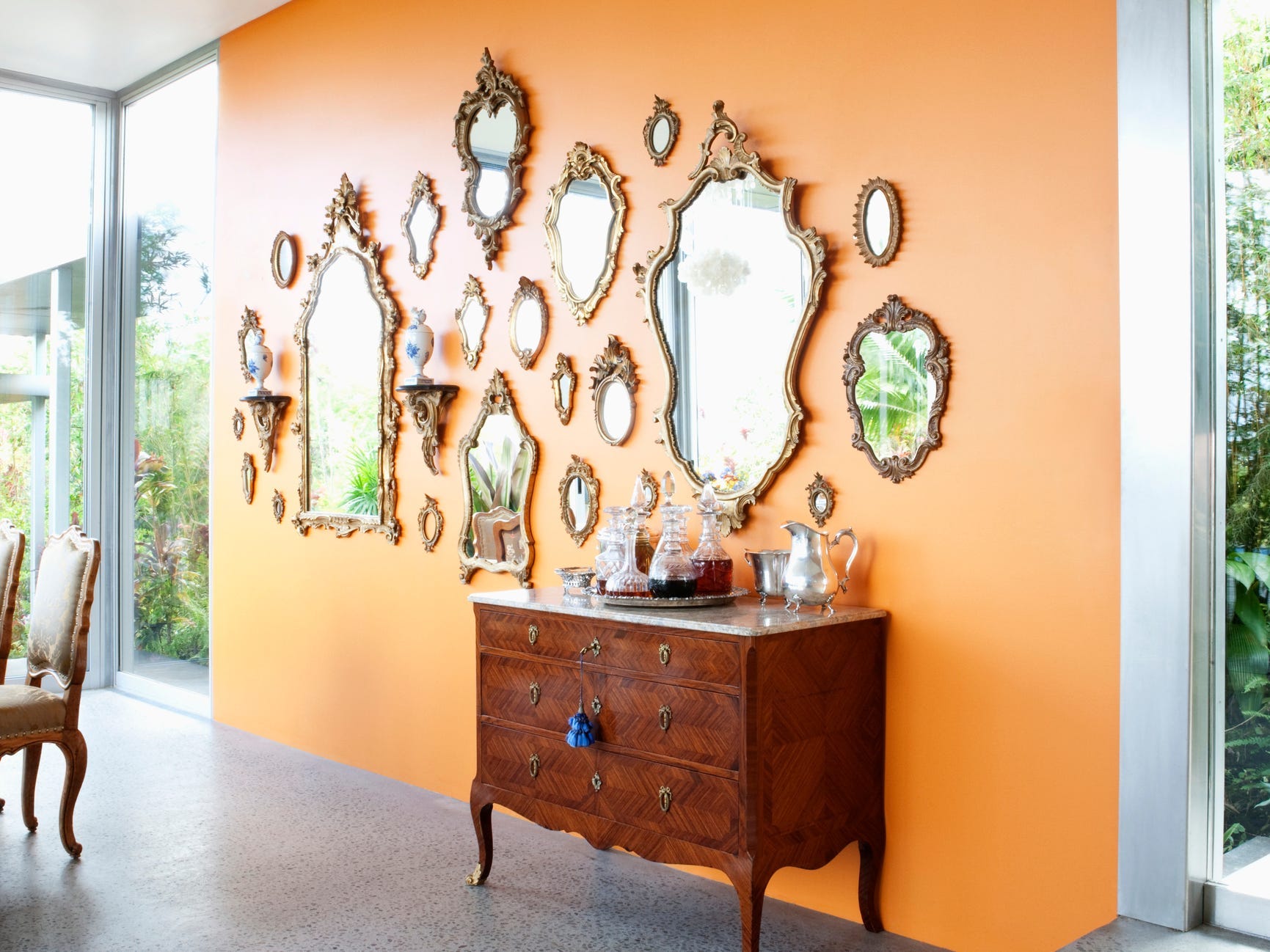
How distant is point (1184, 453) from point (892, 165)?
1.17 metres

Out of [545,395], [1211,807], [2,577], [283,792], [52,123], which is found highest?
[52,123]

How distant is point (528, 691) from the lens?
361cm

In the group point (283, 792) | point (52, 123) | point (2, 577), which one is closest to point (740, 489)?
point (283, 792)

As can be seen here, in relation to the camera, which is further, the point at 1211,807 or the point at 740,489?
the point at 740,489

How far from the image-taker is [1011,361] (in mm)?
3061

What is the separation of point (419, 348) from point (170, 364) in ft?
8.24

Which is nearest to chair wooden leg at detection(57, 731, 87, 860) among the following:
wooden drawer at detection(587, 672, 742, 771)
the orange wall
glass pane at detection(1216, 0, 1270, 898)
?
the orange wall

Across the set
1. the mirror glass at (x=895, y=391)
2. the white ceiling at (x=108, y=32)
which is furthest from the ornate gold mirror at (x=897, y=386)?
the white ceiling at (x=108, y=32)

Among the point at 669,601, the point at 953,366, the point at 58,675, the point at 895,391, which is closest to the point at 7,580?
the point at 58,675

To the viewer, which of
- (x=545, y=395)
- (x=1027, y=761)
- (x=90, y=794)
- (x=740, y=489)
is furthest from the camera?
(x=90, y=794)

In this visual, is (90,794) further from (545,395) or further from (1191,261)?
(1191,261)

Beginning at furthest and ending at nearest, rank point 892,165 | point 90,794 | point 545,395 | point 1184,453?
point 90,794 → point 545,395 → point 892,165 → point 1184,453

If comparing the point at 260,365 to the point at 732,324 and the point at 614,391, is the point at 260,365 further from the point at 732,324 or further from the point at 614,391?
the point at 732,324

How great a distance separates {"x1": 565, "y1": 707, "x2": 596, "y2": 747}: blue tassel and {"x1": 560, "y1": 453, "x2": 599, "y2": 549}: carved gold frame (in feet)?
3.16
